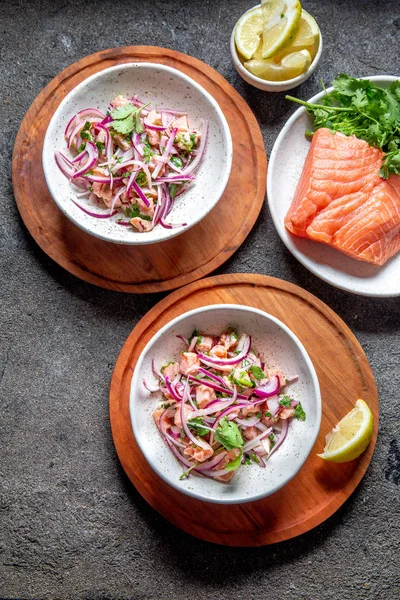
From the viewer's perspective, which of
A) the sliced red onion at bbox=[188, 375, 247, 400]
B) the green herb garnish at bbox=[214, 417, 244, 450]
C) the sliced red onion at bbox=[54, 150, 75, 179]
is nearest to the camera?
the green herb garnish at bbox=[214, 417, 244, 450]

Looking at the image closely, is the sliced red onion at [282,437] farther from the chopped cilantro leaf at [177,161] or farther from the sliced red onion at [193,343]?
the chopped cilantro leaf at [177,161]

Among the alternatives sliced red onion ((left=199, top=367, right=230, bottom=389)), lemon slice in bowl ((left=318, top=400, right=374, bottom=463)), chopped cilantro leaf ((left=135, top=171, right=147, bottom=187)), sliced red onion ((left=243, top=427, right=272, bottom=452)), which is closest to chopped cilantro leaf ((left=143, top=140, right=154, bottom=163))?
chopped cilantro leaf ((left=135, top=171, right=147, bottom=187))

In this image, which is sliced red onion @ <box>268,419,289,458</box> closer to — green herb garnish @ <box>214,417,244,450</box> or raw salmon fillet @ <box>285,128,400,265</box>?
green herb garnish @ <box>214,417,244,450</box>

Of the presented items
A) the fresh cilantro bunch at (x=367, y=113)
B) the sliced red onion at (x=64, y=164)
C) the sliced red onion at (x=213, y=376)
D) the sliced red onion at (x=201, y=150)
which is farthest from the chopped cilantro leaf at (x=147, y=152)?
the sliced red onion at (x=213, y=376)

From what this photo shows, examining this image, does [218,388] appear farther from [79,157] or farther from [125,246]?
[79,157]

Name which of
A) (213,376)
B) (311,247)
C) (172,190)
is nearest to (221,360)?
(213,376)

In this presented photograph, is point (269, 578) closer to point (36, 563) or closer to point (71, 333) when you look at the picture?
point (36, 563)
